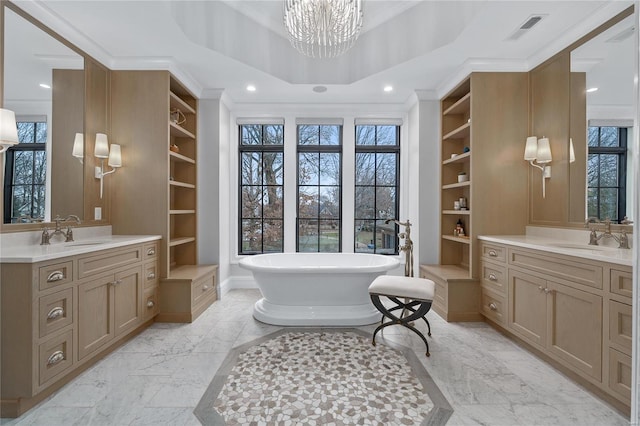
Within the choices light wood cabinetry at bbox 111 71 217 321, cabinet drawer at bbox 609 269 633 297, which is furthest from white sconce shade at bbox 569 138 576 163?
light wood cabinetry at bbox 111 71 217 321

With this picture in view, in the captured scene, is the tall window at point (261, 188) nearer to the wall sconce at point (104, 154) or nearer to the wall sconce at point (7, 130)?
the wall sconce at point (104, 154)

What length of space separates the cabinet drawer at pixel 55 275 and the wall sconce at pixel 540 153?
12.8 feet

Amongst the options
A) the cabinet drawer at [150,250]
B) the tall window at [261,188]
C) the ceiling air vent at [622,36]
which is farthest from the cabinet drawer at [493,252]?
the cabinet drawer at [150,250]

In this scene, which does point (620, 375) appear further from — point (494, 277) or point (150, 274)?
point (150, 274)

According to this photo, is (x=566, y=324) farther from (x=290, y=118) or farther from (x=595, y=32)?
(x=290, y=118)

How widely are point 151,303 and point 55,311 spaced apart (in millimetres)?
1053

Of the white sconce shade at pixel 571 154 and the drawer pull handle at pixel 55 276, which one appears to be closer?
the drawer pull handle at pixel 55 276

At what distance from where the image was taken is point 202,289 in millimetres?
3311

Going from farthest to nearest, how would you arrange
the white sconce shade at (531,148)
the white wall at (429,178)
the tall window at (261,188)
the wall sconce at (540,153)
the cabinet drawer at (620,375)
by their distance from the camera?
the tall window at (261,188)
the white wall at (429,178)
the white sconce shade at (531,148)
the wall sconce at (540,153)
the cabinet drawer at (620,375)

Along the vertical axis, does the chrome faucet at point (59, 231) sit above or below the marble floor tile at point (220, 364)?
above

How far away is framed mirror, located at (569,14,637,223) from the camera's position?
219 centimetres

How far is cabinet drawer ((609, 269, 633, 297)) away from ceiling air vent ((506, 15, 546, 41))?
2044mm

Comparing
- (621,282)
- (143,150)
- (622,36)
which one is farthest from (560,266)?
(143,150)

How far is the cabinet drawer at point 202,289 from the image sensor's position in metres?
3.09
